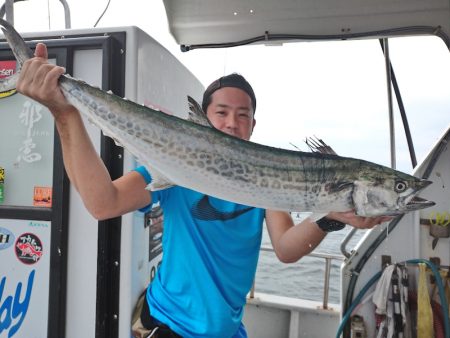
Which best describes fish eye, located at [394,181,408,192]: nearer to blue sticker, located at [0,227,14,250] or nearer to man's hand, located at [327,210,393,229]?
man's hand, located at [327,210,393,229]

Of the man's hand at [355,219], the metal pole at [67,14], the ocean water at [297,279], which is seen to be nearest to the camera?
the man's hand at [355,219]

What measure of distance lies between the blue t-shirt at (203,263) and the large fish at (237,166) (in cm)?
38

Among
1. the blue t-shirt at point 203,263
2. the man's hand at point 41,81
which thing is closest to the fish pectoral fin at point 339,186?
the blue t-shirt at point 203,263

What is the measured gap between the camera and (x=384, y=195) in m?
1.53

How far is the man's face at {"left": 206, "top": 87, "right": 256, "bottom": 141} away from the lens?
73.4 inches

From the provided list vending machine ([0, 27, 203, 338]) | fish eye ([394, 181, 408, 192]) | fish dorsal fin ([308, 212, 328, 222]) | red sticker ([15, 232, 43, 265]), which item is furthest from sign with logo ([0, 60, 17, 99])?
fish eye ([394, 181, 408, 192])

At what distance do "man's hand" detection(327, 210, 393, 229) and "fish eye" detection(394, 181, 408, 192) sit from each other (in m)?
0.14

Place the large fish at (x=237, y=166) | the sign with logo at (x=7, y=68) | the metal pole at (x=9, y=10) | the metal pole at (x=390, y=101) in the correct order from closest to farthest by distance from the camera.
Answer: the large fish at (x=237, y=166), the sign with logo at (x=7, y=68), the metal pole at (x=9, y=10), the metal pole at (x=390, y=101)

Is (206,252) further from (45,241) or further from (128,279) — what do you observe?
(45,241)

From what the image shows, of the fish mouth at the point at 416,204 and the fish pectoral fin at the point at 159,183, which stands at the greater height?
the fish pectoral fin at the point at 159,183

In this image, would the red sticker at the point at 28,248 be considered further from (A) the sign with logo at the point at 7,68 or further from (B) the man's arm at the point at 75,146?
(A) the sign with logo at the point at 7,68

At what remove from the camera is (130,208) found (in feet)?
5.77

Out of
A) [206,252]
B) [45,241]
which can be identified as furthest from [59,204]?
[206,252]

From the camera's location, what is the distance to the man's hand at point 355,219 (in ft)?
5.19
